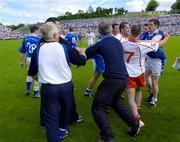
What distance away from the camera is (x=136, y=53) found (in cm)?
707

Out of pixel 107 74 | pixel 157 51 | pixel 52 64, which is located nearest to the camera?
pixel 52 64

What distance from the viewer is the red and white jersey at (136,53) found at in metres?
Answer: 6.98

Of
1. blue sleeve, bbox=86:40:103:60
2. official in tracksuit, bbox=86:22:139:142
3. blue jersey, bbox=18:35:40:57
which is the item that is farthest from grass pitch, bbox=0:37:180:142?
blue sleeve, bbox=86:40:103:60

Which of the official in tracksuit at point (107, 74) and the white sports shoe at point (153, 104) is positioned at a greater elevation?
the official in tracksuit at point (107, 74)

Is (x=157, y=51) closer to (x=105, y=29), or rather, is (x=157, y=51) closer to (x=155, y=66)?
(x=155, y=66)

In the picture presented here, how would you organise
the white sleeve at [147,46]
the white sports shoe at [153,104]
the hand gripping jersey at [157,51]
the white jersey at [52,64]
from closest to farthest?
the white jersey at [52,64], the white sleeve at [147,46], the hand gripping jersey at [157,51], the white sports shoe at [153,104]

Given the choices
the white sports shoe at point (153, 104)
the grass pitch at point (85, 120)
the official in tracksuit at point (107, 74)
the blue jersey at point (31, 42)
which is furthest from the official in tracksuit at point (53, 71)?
the blue jersey at point (31, 42)

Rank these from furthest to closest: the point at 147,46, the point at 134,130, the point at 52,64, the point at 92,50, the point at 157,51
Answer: the point at 157,51 → the point at 147,46 → the point at 134,130 → the point at 92,50 → the point at 52,64

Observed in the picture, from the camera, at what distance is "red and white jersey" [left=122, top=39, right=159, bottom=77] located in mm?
6977

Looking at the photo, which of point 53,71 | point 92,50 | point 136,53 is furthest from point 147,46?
point 53,71

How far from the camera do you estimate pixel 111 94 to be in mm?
6395

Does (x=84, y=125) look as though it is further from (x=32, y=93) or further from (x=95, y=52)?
(x=32, y=93)

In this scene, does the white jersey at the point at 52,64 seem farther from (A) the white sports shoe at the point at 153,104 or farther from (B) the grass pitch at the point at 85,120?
(A) the white sports shoe at the point at 153,104

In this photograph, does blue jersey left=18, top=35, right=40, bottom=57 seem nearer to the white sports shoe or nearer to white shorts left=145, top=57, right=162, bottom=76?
white shorts left=145, top=57, right=162, bottom=76
